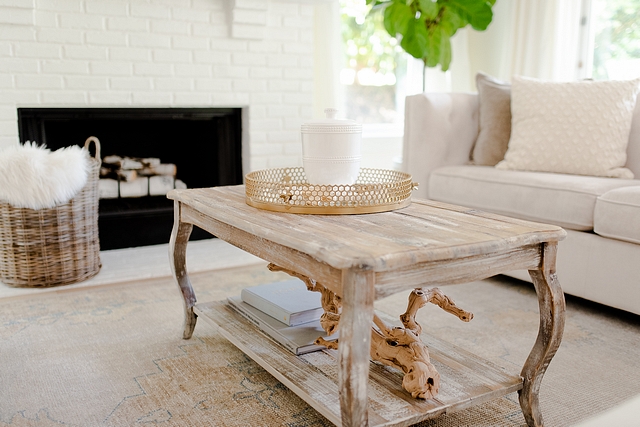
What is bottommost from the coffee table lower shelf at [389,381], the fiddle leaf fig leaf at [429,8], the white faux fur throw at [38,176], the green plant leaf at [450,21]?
the coffee table lower shelf at [389,381]

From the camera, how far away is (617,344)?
71.1 inches

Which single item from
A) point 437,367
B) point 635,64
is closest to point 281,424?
point 437,367

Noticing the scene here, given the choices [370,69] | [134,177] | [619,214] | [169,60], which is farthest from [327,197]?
[370,69]

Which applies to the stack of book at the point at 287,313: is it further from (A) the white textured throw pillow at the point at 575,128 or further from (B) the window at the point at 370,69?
(B) the window at the point at 370,69

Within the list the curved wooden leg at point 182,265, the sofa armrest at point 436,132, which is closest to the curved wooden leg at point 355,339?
the curved wooden leg at point 182,265

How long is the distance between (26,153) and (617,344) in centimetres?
216

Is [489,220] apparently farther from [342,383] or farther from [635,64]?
[635,64]

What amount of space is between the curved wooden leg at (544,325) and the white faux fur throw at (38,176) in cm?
177

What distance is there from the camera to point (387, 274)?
101 centimetres

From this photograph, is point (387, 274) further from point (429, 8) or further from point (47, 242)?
point (429, 8)

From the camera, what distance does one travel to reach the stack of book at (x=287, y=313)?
1.45 meters

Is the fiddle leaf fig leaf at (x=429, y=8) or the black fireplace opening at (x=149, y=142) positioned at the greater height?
the fiddle leaf fig leaf at (x=429, y=8)

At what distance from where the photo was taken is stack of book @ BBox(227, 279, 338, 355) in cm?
145

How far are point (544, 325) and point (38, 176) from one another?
184 cm
